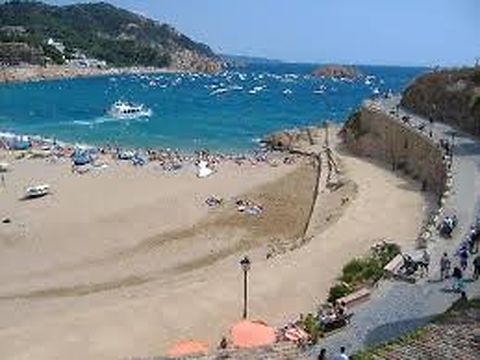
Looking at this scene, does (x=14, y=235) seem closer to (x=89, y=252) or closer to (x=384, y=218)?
(x=89, y=252)

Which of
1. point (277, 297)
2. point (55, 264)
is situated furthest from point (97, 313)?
point (55, 264)

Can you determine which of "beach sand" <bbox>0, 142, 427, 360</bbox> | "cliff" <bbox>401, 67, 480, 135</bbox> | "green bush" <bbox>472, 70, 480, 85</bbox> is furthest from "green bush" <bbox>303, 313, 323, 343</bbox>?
"green bush" <bbox>472, 70, 480, 85</bbox>

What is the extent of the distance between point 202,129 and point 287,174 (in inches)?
1173

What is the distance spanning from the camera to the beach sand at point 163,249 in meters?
24.3

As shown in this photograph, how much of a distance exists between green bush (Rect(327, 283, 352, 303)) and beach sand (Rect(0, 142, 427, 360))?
141 cm

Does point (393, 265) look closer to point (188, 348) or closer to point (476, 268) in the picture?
point (476, 268)

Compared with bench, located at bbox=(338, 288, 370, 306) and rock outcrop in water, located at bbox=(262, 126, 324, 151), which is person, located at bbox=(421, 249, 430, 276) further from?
rock outcrop in water, located at bbox=(262, 126, 324, 151)

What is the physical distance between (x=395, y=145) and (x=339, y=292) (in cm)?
2886

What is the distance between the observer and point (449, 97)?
5488 cm

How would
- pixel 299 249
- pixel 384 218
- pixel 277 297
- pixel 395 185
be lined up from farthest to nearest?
pixel 395 185, pixel 384 218, pixel 299 249, pixel 277 297

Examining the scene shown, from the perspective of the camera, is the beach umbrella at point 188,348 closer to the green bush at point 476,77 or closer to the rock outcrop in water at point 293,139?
the green bush at point 476,77

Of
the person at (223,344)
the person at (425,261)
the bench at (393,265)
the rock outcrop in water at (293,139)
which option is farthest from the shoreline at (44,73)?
the person at (223,344)

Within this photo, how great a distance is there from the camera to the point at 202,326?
24391mm

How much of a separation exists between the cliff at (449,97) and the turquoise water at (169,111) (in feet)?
50.0
